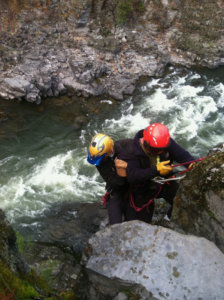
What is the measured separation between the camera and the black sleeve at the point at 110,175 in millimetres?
4573

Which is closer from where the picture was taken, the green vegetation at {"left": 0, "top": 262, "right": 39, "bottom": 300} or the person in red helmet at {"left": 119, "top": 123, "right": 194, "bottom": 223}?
the green vegetation at {"left": 0, "top": 262, "right": 39, "bottom": 300}

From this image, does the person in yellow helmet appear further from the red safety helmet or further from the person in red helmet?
the red safety helmet

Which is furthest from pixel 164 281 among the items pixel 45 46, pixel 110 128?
pixel 45 46

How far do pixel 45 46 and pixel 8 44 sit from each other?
1.92m

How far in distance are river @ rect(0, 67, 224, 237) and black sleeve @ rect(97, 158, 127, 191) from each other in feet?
12.7

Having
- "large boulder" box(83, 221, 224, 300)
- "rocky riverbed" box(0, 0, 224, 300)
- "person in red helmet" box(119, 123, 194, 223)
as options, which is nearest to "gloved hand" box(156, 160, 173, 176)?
"person in red helmet" box(119, 123, 194, 223)

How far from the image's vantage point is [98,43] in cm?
1616

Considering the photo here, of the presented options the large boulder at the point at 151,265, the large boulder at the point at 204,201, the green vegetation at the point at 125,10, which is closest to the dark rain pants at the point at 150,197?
the large boulder at the point at 204,201

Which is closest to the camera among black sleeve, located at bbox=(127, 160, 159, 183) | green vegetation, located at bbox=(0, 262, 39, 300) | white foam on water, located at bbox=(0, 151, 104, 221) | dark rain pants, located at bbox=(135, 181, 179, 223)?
green vegetation, located at bbox=(0, 262, 39, 300)

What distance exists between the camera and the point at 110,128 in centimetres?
1224

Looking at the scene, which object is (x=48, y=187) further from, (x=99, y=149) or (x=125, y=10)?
(x=125, y=10)

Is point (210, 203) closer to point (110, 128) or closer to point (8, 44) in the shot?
point (110, 128)

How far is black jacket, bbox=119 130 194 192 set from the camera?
409 cm

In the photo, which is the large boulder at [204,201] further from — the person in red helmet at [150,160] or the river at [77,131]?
the river at [77,131]
